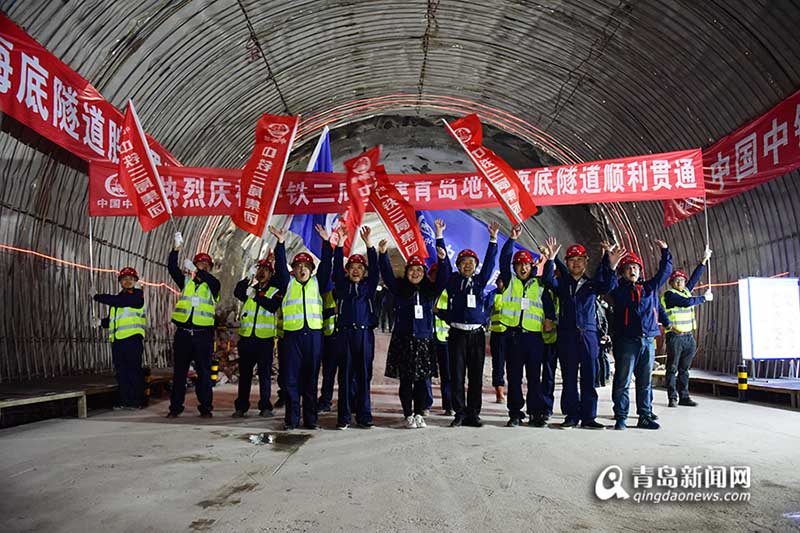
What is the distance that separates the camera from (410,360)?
6766 millimetres

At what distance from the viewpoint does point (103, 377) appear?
947 cm

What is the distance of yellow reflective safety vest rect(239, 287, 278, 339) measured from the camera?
7715 mm

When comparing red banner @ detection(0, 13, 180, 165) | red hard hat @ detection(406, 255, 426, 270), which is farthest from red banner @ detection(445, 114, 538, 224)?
red banner @ detection(0, 13, 180, 165)

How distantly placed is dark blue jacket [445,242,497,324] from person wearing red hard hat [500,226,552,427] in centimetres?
31

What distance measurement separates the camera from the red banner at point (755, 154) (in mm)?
7816

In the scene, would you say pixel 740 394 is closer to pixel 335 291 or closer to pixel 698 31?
pixel 698 31

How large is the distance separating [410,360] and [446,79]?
7.59 metres

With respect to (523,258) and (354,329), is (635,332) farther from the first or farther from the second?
(354,329)

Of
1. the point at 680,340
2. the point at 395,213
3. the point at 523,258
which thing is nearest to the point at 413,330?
the point at 523,258

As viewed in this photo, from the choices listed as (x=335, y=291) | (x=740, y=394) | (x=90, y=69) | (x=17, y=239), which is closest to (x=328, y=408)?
(x=335, y=291)

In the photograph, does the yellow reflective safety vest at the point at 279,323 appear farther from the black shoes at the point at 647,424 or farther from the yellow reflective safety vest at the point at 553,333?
the black shoes at the point at 647,424

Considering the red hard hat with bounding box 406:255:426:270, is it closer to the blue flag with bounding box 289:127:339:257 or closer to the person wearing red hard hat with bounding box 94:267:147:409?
the person wearing red hard hat with bounding box 94:267:147:409

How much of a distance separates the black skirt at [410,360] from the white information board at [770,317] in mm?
4761

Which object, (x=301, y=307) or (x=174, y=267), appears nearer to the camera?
(x=301, y=307)
